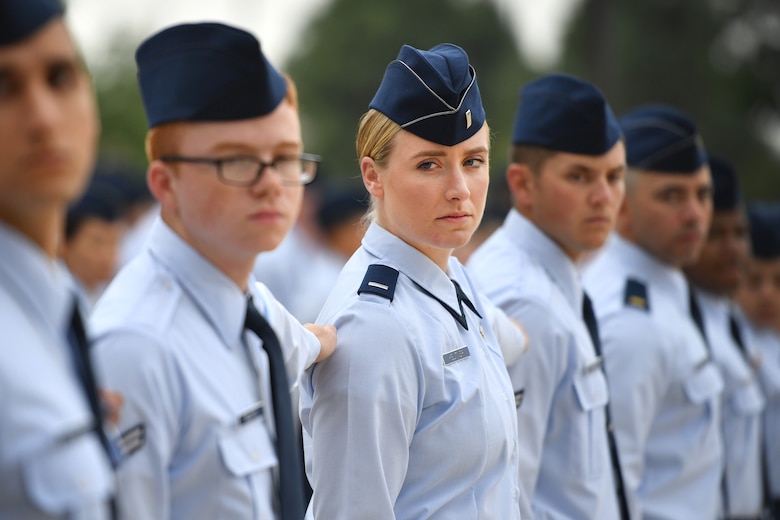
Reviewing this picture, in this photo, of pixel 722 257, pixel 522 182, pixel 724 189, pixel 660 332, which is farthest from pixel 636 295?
pixel 724 189

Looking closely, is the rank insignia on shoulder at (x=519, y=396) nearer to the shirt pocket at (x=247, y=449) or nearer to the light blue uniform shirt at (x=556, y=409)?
the light blue uniform shirt at (x=556, y=409)

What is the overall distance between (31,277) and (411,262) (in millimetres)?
1540

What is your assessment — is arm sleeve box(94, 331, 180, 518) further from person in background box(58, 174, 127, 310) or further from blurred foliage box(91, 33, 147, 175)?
blurred foliage box(91, 33, 147, 175)

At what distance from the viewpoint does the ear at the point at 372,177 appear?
11.3 feet

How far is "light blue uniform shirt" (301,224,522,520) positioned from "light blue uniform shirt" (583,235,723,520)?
138 cm

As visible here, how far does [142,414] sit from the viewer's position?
2.44m

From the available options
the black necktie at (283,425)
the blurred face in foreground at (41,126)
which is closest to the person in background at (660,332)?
the black necktie at (283,425)

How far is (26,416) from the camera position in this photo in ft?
6.42

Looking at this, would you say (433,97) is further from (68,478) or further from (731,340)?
(731,340)

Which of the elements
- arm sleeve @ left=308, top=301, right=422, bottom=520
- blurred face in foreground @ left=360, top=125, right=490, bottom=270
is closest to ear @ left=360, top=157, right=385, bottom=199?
blurred face in foreground @ left=360, top=125, right=490, bottom=270

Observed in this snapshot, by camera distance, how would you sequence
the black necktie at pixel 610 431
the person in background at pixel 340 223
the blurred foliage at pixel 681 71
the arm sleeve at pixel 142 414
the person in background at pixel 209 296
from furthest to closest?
the blurred foliage at pixel 681 71 < the person in background at pixel 340 223 < the black necktie at pixel 610 431 < the person in background at pixel 209 296 < the arm sleeve at pixel 142 414

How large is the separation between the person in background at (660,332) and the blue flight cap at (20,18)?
9.98ft

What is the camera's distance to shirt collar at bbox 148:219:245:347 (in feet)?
8.97

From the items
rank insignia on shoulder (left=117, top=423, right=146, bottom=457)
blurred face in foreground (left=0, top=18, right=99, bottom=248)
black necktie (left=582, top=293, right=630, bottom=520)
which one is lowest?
black necktie (left=582, top=293, right=630, bottom=520)
